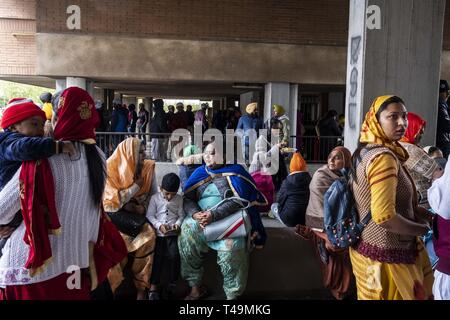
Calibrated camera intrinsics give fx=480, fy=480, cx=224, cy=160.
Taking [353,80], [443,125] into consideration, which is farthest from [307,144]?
[353,80]

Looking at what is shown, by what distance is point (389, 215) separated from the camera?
2.52 metres

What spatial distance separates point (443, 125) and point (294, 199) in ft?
8.97

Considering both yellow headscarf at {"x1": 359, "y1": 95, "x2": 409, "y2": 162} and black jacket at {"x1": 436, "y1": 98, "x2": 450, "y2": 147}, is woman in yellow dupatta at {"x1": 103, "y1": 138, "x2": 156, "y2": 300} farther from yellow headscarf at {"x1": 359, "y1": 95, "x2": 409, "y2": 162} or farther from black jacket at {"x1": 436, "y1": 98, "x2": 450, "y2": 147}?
black jacket at {"x1": 436, "y1": 98, "x2": 450, "y2": 147}

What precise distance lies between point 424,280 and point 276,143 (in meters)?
5.99

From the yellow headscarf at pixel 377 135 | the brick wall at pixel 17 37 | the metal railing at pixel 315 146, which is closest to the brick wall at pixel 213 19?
the metal railing at pixel 315 146

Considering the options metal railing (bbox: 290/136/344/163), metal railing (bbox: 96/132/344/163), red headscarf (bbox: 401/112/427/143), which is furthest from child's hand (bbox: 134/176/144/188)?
metal railing (bbox: 290/136/344/163)

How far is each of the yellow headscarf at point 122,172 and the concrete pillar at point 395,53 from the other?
8.89 ft

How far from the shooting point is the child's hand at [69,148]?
2420 mm

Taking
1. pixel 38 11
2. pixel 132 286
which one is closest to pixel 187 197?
pixel 132 286

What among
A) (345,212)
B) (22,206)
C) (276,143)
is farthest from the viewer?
(276,143)

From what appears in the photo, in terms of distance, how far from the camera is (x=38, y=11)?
39.1 feet

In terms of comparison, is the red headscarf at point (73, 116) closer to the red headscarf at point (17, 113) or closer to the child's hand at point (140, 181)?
the red headscarf at point (17, 113)

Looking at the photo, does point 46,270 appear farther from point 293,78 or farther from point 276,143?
point 293,78

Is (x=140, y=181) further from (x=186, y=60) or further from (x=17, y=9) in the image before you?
(x=17, y=9)
